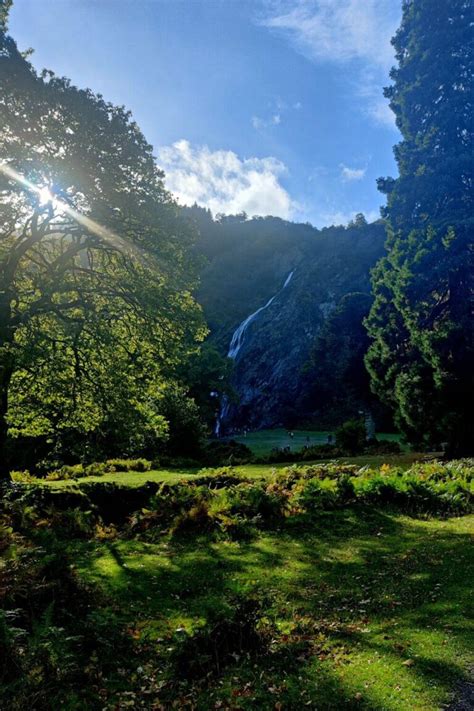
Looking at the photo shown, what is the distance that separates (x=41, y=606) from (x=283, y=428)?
54153 millimetres

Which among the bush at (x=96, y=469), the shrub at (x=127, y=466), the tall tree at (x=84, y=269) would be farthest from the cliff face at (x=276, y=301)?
the tall tree at (x=84, y=269)

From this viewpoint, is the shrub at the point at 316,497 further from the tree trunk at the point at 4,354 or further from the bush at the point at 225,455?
the bush at the point at 225,455

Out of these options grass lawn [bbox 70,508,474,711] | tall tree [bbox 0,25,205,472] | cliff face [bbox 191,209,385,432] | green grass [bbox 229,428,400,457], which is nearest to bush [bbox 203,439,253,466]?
green grass [bbox 229,428,400,457]

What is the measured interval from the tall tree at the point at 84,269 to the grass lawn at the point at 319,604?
5.22 metres

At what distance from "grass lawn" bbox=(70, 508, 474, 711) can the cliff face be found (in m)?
41.1

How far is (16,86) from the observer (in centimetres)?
1157

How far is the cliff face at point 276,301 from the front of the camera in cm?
6222

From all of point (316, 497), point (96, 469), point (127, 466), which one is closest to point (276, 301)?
point (127, 466)

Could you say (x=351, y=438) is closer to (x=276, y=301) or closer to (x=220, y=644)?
(x=220, y=644)

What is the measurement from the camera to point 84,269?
13.6 m

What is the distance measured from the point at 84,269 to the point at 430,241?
17.0 metres

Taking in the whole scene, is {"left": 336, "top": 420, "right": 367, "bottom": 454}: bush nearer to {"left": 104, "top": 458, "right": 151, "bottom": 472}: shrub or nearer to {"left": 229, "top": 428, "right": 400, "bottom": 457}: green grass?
{"left": 229, "top": 428, "right": 400, "bottom": 457}: green grass

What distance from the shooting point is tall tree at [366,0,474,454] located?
21.1 meters

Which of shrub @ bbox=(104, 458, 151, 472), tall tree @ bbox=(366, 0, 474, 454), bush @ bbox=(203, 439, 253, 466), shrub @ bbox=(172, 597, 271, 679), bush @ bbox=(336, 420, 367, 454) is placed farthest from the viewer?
bush @ bbox=(336, 420, 367, 454)
